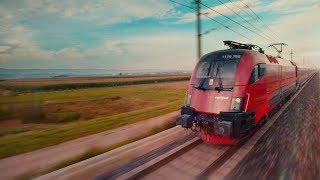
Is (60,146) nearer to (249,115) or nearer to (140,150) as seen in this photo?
(140,150)

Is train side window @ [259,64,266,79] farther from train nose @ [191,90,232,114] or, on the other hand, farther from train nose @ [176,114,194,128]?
train nose @ [176,114,194,128]

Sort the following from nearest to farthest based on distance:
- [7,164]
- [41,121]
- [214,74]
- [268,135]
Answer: [7,164] → [214,74] → [268,135] → [41,121]

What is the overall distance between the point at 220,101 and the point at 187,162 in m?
2.49

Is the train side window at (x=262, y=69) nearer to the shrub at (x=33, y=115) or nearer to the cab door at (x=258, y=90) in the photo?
the cab door at (x=258, y=90)

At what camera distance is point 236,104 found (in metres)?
9.06

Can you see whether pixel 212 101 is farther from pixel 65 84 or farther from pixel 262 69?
pixel 65 84

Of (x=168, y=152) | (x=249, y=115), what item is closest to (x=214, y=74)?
(x=249, y=115)

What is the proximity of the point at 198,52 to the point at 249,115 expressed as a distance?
27.5 feet

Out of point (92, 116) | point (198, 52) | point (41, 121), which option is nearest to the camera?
point (198, 52)

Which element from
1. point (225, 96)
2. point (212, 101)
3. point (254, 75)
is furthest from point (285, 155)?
point (254, 75)

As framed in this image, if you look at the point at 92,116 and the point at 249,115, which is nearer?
the point at 249,115

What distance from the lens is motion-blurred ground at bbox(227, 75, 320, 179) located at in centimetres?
696

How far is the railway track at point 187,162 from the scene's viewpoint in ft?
23.5

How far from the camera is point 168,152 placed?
8.82 metres
